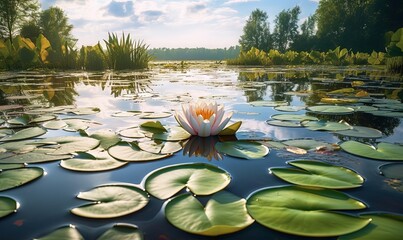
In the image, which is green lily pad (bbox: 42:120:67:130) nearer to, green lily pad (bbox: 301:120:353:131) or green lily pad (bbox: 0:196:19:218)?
green lily pad (bbox: 0:196:19:218)

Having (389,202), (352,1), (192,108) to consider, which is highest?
(352,1)

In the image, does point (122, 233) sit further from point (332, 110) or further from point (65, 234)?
point (332, 110)

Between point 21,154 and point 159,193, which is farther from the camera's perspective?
point 21,154

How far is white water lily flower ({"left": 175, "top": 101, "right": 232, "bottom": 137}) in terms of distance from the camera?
1.42 m

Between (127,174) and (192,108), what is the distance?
1.80 feet

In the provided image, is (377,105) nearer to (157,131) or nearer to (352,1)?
(157,131)

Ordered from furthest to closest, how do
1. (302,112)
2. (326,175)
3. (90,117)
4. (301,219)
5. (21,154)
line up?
(302,112) → (90,117) → (21,154) → (326,175) → (301,219)

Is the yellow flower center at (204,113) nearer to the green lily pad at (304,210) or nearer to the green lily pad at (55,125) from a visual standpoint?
the green lily pad at (304,210)

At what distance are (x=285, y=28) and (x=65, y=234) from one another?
43.6m

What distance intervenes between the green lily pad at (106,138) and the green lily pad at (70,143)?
3 cm

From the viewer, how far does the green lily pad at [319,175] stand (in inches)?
35.7

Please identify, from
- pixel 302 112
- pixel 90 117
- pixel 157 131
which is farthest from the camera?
pixel 302 112

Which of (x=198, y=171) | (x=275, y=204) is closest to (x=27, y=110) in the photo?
(x=198, y=171)

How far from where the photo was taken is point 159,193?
86cm
